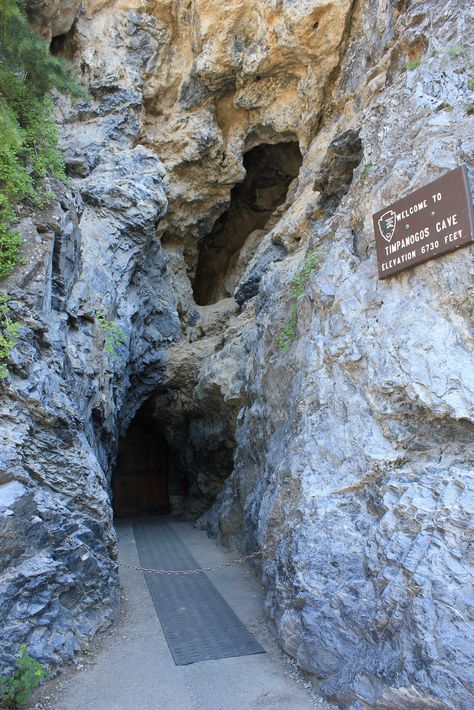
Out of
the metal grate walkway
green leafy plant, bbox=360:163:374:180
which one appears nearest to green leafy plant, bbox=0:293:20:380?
the metal grate walkway

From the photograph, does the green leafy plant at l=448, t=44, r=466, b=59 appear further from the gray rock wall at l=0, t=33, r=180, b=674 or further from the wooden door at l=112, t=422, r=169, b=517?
the wooden door at l=112, t=422, r=169, b=517

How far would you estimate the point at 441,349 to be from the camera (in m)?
5.45

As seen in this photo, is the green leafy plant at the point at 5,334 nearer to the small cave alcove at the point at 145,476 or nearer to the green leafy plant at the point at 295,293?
the green leafy plant at the point at 295,293

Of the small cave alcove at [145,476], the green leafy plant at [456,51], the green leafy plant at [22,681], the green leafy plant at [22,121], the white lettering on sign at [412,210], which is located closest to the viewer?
the green leafy plant at [22,681]

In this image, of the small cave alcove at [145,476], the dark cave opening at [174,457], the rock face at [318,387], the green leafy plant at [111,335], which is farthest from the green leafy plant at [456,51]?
the small cave alcove at [145,476]

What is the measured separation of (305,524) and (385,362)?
2.31m

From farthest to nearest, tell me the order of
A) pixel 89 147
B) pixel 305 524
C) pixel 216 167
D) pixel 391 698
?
pixel 216 167 < pixel 89 147 < pixel 305 524 < pixel 391 698

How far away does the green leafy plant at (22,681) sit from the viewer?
207 inches

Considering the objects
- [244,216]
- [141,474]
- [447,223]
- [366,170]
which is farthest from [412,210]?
[141,474]

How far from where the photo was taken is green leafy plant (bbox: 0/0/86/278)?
7514 mm

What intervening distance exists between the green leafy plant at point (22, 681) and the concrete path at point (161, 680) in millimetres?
205

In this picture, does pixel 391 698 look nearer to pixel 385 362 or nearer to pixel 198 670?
pixel 198 670

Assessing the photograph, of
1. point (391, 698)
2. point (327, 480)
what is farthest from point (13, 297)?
point (391, 698)

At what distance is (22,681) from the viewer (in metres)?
5.39
